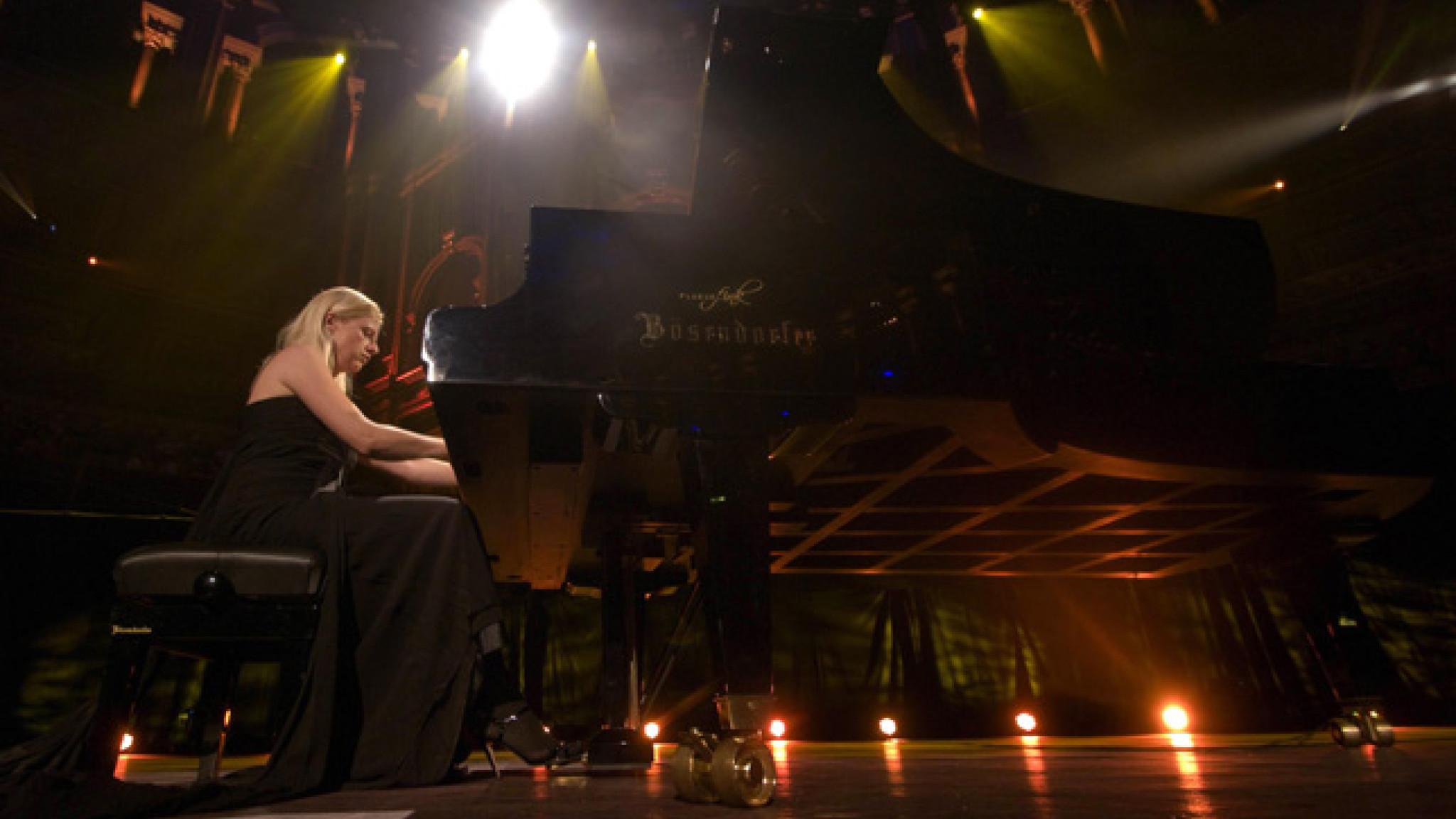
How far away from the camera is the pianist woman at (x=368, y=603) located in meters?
1.42

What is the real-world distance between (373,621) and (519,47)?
865 cm

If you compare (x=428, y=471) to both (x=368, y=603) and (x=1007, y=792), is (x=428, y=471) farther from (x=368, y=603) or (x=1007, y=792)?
(x=1007, y=792)

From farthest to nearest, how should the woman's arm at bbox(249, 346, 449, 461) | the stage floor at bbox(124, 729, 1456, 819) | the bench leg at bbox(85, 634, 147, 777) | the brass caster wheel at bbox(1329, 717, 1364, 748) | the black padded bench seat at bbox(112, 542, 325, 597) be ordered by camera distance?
the brass caster wheel at bbox(1329, 717, 1364, 748) < the woman's arm at bbox(249, 346, 449, 461) < the black padded bench seat at bbox(112, 542, 325, 597) < the bench leg at bbox(85, 634, 147, 777) < the stage floor at bbox(124, 729, 1456, 819)

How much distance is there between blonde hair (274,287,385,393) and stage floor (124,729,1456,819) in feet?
3.47

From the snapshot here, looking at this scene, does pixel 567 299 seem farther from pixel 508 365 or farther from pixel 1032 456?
pixel 1032 456

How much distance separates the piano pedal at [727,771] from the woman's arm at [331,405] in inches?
38.9

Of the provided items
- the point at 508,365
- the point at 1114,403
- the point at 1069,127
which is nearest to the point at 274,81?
the point at 1069,127

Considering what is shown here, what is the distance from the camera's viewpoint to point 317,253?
768 centimetres

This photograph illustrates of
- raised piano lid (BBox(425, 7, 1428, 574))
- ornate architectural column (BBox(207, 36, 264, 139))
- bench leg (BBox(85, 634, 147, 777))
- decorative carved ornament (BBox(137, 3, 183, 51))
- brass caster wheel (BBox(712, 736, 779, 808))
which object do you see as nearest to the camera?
brass caster wheel (BBox(712, 736, 779, 808))

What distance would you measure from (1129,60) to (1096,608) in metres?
5.24

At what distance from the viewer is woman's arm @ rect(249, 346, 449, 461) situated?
1729 mm

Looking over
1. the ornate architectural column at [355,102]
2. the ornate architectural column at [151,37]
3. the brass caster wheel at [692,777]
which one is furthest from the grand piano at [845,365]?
the ornate architectural column at [355,102]

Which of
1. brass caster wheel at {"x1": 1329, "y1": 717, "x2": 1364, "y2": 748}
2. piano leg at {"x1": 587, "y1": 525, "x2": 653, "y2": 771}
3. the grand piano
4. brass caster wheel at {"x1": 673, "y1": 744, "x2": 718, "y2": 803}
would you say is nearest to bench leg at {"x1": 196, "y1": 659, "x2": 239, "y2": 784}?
the grand piano
